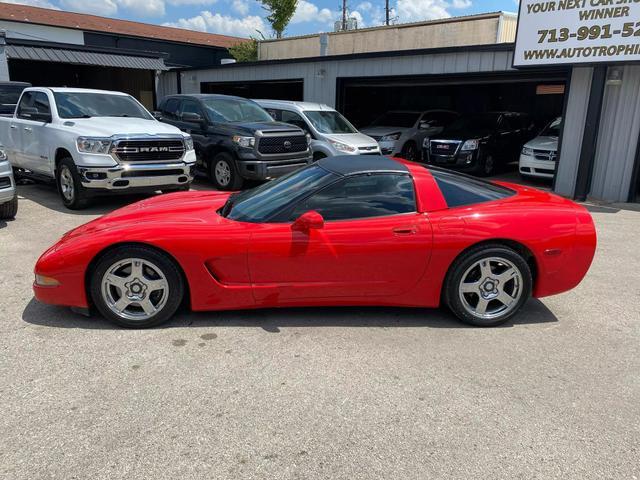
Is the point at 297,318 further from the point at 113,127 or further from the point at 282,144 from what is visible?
the point at 282,144

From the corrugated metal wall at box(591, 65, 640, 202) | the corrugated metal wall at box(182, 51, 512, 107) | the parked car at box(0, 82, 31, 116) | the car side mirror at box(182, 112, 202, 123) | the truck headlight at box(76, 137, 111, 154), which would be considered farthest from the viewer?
the corrugated metal wall at box(182, 51, 512, 107)

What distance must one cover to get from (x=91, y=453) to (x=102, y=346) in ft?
3.99

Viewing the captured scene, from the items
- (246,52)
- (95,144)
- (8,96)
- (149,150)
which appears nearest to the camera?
(95,144)

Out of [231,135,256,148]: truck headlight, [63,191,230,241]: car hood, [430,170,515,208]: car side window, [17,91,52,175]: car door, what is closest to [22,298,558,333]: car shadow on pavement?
[63,191,230,241]: car hood

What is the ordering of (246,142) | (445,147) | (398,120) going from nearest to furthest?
(246,142) < (445,147) < (398,120)

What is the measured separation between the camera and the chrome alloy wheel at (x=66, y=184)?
793 centimetres

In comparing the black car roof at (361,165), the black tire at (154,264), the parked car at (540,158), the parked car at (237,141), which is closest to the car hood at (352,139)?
the parked car at (237,141)

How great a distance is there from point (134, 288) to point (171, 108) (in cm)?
865

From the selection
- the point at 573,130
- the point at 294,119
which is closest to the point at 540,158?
the point at 573,130

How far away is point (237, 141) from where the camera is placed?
9.66 meters

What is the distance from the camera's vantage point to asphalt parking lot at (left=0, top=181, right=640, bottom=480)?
8.34ft

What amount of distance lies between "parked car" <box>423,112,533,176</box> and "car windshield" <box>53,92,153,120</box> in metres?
7.91

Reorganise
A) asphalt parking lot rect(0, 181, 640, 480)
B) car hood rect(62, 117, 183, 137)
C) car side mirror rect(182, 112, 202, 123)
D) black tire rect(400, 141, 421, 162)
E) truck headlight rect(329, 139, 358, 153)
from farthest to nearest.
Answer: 1. black tire rect(400, 141, 421, 162)
2. truck headlight rect(329, 139, 358, 153)
3. car side mirror rect(182, 112, 202, 123)
4. car hood rect(62, 117, 183, 137)
5. asphalt parking lot rect(0, 181, 640, 480)

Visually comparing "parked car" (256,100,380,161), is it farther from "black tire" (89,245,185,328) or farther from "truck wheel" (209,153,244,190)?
"black tire" (89,245,185,328)
